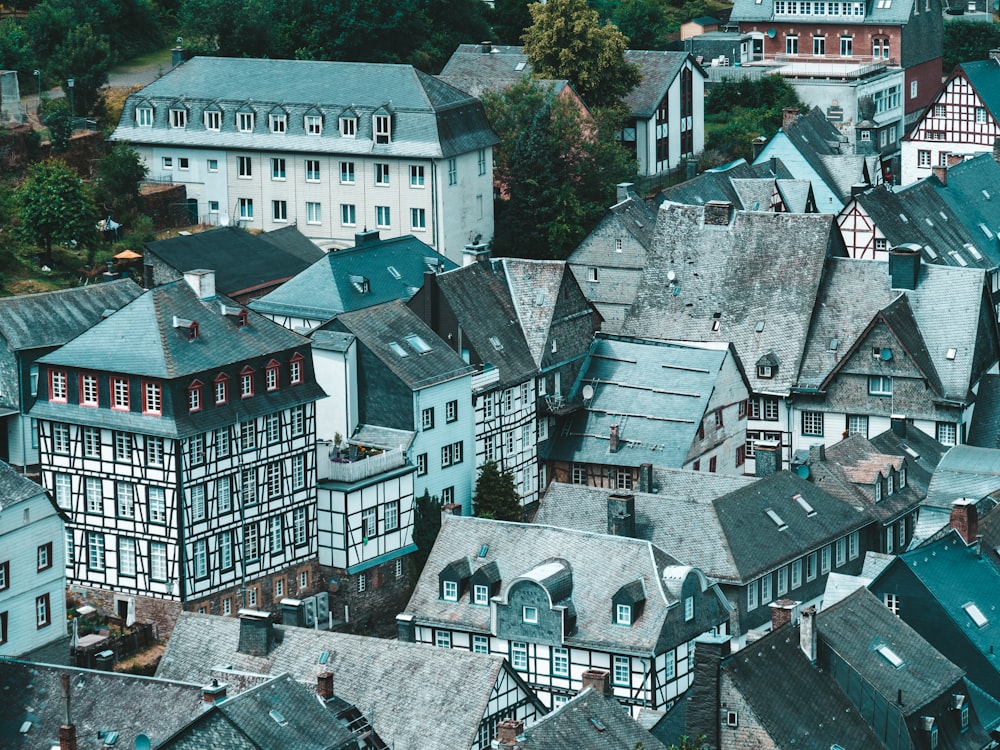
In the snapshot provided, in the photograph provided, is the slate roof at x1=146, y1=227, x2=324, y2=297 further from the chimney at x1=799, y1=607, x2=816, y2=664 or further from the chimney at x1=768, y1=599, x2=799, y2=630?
the chimney at x1=799, y1=607, x2=816, y2=664

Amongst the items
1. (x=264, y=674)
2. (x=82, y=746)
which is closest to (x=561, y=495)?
(x=264, y=674)

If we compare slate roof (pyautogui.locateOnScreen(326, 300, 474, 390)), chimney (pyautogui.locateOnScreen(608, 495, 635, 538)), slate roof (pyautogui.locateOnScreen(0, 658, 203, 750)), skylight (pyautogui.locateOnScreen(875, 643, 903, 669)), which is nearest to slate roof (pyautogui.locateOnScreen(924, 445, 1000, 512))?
chimney (pyautogui.locateOnScreen(608, 495, 635, 538))

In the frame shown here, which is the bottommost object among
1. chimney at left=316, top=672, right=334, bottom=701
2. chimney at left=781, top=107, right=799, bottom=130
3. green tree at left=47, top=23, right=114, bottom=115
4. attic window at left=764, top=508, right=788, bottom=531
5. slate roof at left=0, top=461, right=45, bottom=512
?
chimney at left=316, top=672, right=334, bottom=701

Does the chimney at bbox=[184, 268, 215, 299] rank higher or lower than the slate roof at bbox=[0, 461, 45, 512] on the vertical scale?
higher

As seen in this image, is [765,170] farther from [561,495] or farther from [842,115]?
[561,495]

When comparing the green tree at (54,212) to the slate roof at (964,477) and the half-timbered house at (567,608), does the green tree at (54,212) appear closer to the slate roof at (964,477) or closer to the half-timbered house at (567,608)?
the half-timbered house at (567,608)

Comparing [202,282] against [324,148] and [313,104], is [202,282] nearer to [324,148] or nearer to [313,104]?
[324,148]

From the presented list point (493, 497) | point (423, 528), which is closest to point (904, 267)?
point (493, 497)
